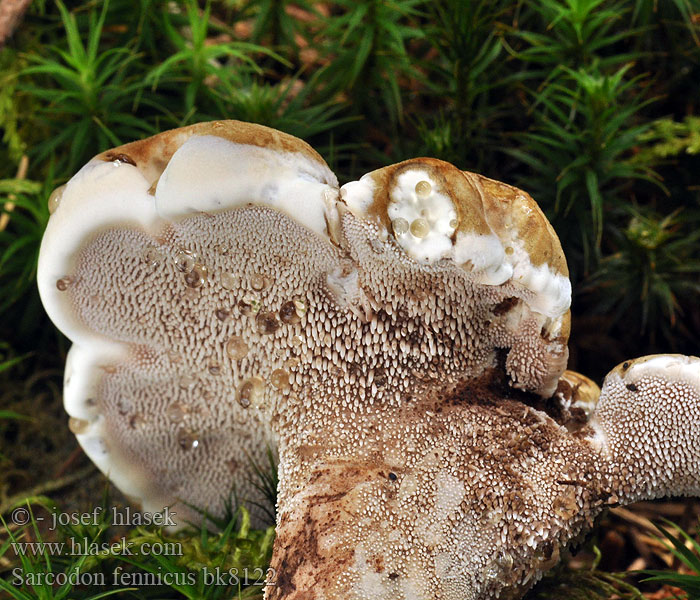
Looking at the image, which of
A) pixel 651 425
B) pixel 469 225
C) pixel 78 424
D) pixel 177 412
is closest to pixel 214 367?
pixel 177 412

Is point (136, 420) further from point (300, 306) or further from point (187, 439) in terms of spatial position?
point (300, 306)

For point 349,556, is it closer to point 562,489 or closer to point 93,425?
point 562,489

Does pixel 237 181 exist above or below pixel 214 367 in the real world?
above

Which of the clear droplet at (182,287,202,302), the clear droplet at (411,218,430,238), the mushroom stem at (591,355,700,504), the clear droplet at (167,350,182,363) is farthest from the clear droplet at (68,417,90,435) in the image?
the mushroom stem at (591,355,700,504)

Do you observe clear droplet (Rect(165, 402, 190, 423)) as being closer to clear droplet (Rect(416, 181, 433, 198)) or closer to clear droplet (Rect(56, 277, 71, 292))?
clear droplet (Rect(56, 277, 71, 292))

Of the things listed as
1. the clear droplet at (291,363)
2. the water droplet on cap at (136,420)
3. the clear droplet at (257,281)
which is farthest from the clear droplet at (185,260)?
the water droplet on cap at (136,420)

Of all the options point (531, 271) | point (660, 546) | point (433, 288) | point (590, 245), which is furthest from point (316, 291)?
point (660, 546)
